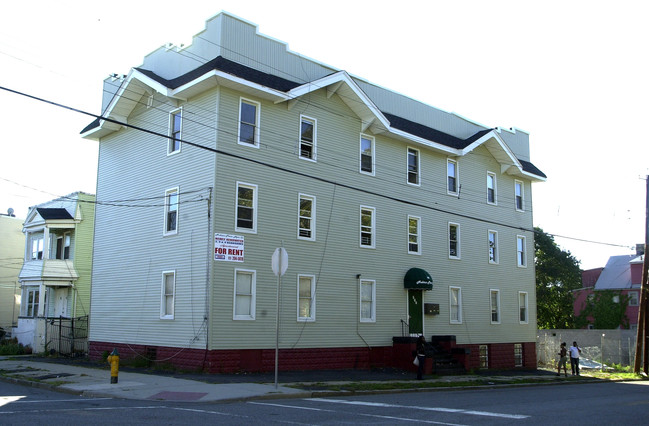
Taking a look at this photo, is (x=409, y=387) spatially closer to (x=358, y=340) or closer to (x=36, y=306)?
(x=358, y=340)

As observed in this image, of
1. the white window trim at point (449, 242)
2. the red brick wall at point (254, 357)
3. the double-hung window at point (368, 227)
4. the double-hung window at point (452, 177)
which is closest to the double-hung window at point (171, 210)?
the red brick wall at point (254, 357)

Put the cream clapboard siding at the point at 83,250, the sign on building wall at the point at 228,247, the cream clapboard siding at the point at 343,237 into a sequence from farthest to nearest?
1. the cream clapboard siding at the point at 83,250
2. the cream clapboard siding at the point at 343,237
3. the sign on building wall at the point at 228,247

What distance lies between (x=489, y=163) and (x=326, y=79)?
1256 cm

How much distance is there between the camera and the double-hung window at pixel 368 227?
Answer: 26.3 metres

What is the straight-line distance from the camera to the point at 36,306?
3319cm

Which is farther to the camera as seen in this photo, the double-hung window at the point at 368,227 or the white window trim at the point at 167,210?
the double-hung window at the point at 368,227

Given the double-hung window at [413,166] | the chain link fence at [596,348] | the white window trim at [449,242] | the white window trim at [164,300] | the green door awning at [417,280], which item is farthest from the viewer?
the chain link fence at [596,348]

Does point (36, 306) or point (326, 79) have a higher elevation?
point (326, 79)

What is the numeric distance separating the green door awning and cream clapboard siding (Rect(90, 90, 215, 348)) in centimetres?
979

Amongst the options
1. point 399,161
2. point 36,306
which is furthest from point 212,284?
point 36,306

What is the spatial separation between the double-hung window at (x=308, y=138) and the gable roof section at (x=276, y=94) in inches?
48.4

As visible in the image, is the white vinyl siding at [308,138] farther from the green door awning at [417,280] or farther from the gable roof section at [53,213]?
the gable roof section at [53,213]

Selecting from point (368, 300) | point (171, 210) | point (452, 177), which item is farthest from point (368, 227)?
point (171, 210)

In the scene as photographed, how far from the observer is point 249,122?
22.7 m
